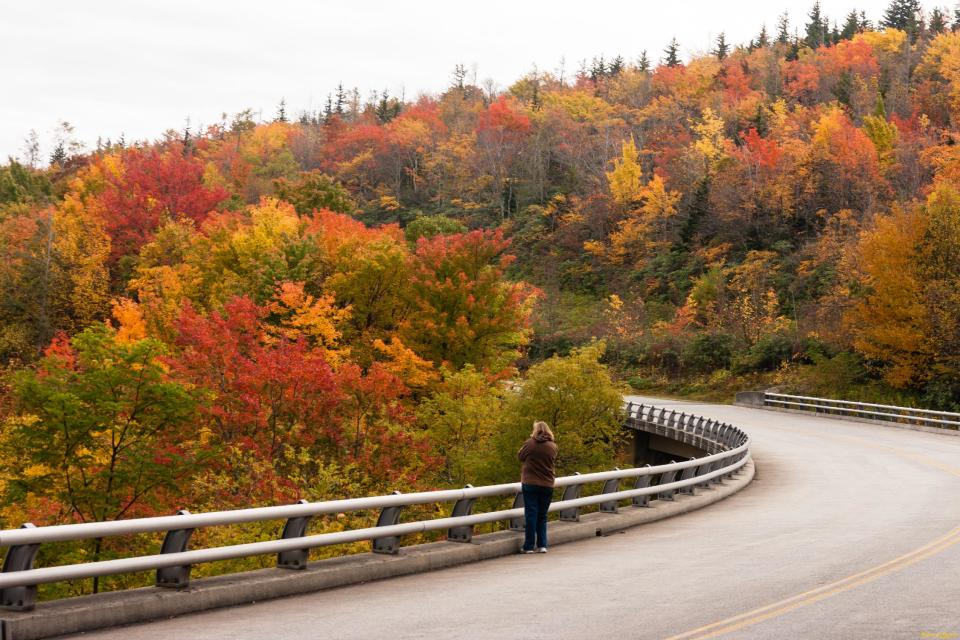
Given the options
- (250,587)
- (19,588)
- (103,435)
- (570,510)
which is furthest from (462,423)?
(19,588)

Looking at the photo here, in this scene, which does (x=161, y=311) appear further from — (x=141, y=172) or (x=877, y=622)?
(x=877, y=622)

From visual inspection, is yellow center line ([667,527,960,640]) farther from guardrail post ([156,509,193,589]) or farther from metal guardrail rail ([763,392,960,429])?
metal guardrail rail ([763,392,960,429])

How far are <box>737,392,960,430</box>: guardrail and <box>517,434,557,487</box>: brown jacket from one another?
33421 millimetres

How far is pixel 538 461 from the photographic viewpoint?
1312 cm

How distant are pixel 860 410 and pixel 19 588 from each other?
1790 inches

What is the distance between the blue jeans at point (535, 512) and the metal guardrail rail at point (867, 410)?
1306 inches

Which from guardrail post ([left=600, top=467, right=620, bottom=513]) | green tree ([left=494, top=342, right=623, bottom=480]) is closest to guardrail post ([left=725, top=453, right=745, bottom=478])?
green tree ([left=494, top=342, right=623, bottom=480])

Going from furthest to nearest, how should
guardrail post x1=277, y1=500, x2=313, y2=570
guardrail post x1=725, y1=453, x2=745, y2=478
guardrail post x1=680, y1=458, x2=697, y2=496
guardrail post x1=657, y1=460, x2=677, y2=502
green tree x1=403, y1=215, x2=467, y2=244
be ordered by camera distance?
green tree x1=403, y1=215, x2=467, y2=244 < guardrail post x1=725, y1=453, x2=745, y2=478 < guardrail post x1=680, y1=458, x2=697, y2=496 < guardrail post x1=657, y1=460, x2=677, y2=502 < guardrail post x1=277, y1=500, x2=313, y2=570

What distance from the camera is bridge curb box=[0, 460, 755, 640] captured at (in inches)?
306

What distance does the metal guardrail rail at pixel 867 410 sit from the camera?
4359cm

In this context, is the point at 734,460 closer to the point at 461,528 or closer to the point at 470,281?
the point at 461,528

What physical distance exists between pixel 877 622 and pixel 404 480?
20306 mm

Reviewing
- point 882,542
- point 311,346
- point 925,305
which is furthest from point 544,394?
point 925,305

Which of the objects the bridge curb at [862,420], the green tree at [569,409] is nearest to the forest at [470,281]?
the green tree at [569,409]
